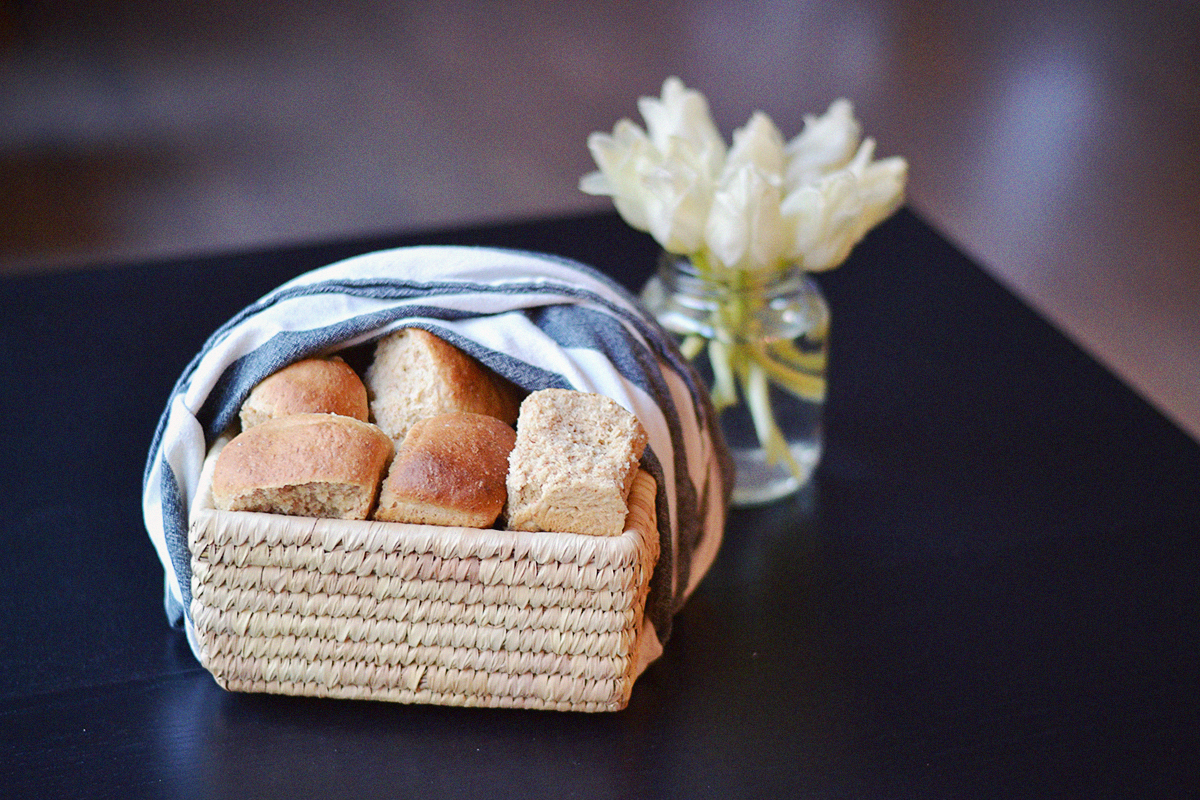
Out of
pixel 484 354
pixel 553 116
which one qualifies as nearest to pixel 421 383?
pixel 484 354

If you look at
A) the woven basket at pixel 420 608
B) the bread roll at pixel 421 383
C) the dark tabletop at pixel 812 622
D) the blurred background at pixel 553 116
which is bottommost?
the blurred background at pixel 553 116

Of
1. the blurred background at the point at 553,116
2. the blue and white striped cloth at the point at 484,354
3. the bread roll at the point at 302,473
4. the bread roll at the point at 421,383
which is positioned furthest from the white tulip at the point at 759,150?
the blurred background at the point at 553,116

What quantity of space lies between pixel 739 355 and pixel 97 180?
7.11 feet

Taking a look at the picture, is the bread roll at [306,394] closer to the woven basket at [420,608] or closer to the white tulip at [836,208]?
the woven basket at [420,608]

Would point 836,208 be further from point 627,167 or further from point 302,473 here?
point 302,473

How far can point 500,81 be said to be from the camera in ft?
9.97

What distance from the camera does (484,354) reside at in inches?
30.8

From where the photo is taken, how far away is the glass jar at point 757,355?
96 centimetres

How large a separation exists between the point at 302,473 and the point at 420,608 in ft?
0.35

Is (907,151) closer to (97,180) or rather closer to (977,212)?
(977,212)

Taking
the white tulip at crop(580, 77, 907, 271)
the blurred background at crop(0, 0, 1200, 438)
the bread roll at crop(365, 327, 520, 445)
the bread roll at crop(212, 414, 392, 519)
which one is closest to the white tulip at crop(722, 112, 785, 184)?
the white tulip at crop(580, 77, 907, 271)

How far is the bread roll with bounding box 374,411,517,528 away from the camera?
0.67 metres

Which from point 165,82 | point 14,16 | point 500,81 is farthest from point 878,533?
point 14,16

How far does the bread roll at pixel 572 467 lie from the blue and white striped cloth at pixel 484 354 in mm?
45
